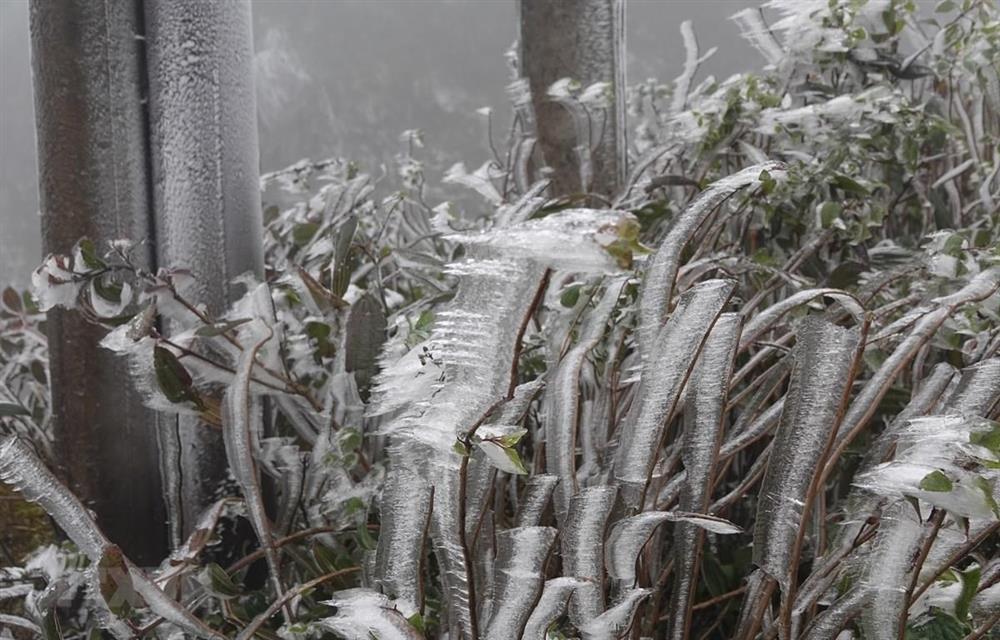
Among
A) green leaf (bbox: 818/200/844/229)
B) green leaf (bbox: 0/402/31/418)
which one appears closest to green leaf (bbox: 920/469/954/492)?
green leaf (bbox: 818/200/844/229)

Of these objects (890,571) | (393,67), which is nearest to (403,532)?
(890,571)

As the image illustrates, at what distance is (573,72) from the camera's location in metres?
1.58

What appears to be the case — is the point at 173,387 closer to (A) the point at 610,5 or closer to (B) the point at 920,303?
(B) the point at 920,303

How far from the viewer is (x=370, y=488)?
2.78 feet

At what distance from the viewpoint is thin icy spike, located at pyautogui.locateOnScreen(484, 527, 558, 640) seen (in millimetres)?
562

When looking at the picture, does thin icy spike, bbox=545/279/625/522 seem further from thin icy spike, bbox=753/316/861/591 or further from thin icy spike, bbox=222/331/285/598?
thin icy spike, bbox=222/331/285/598

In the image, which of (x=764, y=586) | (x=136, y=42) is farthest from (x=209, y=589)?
(x=136, y=42)

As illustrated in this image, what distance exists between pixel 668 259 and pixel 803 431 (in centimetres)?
14

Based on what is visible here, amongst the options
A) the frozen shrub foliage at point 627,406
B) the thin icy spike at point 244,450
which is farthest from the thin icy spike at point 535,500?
the thin icy spike at point 244,450

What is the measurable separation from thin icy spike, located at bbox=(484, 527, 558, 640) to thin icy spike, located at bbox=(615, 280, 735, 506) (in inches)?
2.9

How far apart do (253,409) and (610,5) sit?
1.00 meters

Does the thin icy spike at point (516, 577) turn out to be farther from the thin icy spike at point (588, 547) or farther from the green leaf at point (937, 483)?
the green leaf at point (937, 483)

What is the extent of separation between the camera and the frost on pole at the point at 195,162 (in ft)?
3.24

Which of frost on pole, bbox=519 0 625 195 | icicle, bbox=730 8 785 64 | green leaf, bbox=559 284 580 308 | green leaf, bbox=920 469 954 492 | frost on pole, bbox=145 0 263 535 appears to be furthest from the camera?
frost on pole, bbox=519 0 625 195
